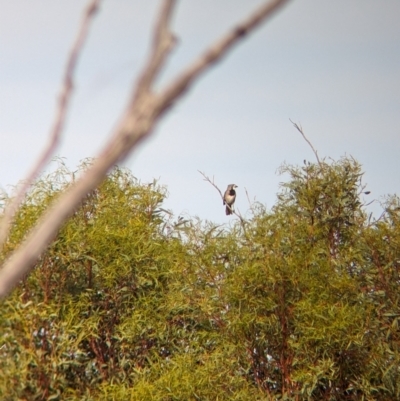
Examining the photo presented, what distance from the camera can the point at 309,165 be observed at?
10.0 m

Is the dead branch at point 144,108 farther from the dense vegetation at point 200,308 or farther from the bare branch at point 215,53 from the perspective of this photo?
the dense vegetation at point 200,308

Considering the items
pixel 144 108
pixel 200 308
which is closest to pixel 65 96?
pixel 144 108

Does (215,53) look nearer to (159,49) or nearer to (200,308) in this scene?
(159,49)

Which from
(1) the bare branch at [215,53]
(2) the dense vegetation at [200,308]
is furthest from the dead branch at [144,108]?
(2) the dense vegetation at [200,308]

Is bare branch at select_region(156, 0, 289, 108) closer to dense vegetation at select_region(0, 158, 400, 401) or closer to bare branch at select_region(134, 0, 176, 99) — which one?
bare branch at select_region(134, 0, 176, 99)

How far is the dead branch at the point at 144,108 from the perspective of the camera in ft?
2.48

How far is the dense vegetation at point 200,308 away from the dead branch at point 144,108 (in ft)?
22.2

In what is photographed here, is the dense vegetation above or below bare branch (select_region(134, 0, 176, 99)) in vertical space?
above

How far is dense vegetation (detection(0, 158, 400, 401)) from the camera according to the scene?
7.83 m

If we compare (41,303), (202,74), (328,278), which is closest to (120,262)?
(41,303)

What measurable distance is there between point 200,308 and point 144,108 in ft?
26.4

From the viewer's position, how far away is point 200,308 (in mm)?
8742

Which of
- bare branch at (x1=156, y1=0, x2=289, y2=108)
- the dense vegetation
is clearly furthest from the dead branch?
the dense vegetation

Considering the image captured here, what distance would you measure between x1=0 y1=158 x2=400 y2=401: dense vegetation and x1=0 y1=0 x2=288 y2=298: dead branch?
677 cm
